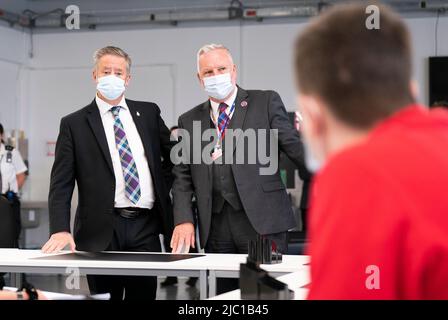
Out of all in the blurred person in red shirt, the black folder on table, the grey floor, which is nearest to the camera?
the blurred person in red shirt

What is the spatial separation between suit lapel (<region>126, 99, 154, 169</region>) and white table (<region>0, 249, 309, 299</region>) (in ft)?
2.21

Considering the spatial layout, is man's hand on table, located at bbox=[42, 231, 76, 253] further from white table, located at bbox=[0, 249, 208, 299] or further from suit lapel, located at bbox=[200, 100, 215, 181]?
→ suit lapel, located at bbox=[200, 100, 215, 181]

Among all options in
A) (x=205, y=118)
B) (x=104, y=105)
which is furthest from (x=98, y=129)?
(x=205, y=118)

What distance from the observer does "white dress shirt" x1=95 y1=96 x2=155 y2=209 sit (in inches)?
136

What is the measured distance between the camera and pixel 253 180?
130 inches

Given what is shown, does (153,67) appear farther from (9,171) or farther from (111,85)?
(111,85)

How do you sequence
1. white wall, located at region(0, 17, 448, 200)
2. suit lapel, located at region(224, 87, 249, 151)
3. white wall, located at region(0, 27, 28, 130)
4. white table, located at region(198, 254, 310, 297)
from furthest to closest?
white wall, located at region(0, 27, 28, 130) → white wall, located at region(0, 17, 448, 200) → suit lapel, located at region(224, 87, 249, 151) → white table, located at region(198, 254, 310, 297)

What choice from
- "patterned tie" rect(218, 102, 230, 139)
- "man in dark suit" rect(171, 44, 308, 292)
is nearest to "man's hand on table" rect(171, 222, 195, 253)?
A: "man in dark suit" rect(171, 44, 308, 292)

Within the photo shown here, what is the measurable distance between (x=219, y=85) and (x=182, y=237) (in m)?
0.76

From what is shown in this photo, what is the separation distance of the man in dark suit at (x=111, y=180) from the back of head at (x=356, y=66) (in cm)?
248

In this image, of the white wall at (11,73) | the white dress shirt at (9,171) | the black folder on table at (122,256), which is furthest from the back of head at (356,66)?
the white wall at (11,73)

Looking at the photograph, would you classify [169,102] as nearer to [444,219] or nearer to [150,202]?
[150,202]

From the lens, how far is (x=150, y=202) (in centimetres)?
349

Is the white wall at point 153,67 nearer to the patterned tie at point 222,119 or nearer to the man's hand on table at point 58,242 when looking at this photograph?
the patterned tie at point 222,119
